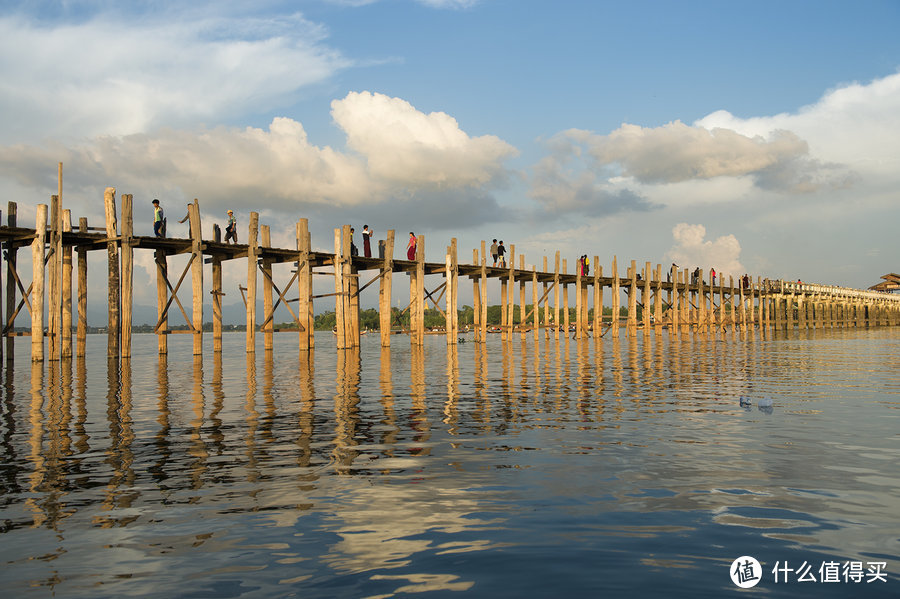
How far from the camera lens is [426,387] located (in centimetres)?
1527

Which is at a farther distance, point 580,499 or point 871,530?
point 580,499

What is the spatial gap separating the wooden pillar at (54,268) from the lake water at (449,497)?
10.5 m

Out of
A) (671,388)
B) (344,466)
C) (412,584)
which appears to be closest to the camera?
(412,584)

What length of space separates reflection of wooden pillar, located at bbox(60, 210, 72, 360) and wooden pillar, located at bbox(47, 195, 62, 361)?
1.70 feet

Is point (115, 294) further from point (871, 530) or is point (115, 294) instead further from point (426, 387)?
point (871, 530)

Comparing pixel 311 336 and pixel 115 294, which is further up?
pixel 115 294

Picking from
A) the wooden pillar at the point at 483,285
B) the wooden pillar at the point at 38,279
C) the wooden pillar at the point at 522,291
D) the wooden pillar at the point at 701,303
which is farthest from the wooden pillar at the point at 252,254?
the wooden pillar at the point at 701,303

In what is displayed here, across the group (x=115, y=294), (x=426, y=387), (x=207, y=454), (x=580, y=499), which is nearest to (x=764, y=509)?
(x=580, y=499)

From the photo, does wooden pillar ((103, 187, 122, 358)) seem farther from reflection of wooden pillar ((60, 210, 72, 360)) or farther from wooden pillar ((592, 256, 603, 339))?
wooden pillar ((592, 256, 603, 339))

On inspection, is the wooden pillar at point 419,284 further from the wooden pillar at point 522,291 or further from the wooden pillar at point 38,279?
the wooden pillar at point 38,279

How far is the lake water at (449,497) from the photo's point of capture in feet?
13.8

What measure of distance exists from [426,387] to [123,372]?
10705 millimetres

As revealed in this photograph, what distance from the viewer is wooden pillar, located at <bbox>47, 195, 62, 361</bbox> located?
21516mm

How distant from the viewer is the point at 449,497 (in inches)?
231
